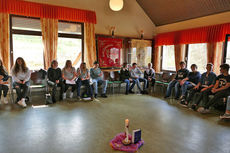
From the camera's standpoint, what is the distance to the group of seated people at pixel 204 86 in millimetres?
4082

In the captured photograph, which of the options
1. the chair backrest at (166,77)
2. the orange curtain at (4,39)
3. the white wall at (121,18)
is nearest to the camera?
the orange curtain at (4,39)

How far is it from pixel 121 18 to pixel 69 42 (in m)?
2.27

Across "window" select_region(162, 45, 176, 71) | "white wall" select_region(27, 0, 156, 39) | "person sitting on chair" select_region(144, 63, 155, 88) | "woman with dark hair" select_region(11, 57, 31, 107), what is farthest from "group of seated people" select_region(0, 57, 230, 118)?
"white wall" select_region(27, 0, 156, 39)

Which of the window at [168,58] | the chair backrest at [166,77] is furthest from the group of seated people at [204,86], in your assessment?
the window at [168,58]

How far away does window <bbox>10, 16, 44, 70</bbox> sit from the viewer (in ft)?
16.9

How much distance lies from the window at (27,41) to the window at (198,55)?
204 inches

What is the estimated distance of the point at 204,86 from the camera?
463 cm

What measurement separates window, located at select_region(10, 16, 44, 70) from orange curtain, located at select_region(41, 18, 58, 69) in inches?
7.9

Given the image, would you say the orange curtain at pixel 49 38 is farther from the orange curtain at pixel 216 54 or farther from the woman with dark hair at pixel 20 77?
the orange curtain at pixel 216 54

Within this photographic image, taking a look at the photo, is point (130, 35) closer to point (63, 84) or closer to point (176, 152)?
point (63, 84)

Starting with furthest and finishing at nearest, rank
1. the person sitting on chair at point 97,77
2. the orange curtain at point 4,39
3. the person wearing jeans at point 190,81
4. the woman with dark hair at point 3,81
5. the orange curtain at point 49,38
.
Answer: the person sitting on chair at point 97,77, the orange curtain at point 49,38, the person wearing jeans at point 190,81, the orange curtain at point 4,39, the woman with dark hair at point 3,81

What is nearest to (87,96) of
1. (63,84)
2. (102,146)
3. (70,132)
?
(63,84)

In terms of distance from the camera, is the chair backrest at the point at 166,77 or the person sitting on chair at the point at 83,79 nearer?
the person sitting on chair at the point at 83,79

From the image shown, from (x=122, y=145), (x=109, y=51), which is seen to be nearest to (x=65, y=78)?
(x=109, y=51)
